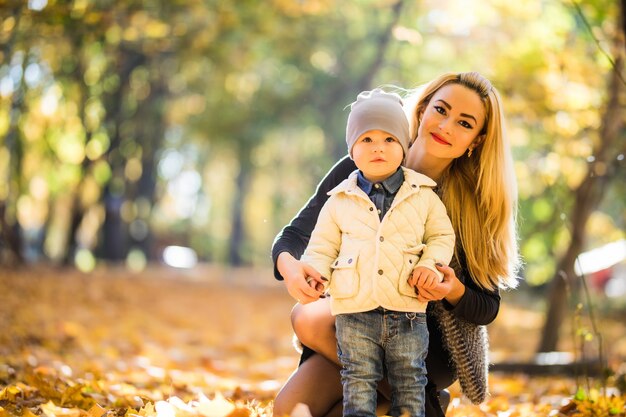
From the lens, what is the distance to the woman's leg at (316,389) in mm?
3303

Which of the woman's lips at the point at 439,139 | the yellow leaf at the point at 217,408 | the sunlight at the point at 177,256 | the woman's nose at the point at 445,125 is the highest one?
the woman's nose at the point at 445,125

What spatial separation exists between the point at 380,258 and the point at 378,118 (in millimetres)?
559

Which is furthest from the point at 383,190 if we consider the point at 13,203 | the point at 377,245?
the point at 13,203

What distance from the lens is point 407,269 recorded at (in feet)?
9.45

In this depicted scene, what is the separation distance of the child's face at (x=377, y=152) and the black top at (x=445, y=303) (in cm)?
53

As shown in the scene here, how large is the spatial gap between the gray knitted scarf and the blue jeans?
44 centimetres

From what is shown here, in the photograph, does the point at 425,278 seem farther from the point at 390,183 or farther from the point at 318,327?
the point at 318,327

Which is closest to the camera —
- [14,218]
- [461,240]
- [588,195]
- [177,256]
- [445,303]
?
[445,303]

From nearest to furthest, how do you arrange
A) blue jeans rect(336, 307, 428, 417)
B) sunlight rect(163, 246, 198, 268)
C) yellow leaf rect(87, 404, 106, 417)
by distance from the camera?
blue jeans rect(336, 307, 428, 417) < yellow leaf rect(87, 404, 106, 417) < sunlight rect(163, 246, 198, 268)

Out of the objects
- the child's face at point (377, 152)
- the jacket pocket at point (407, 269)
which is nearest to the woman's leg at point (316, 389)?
the jacket pocket at point (407, 269)

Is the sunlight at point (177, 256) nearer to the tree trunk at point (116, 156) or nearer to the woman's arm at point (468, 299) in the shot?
the tree trunk at point (116, 156)

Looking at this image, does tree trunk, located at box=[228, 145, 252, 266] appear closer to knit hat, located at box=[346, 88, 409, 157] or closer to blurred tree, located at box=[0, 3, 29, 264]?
blurred tree, located at box=[0, 3, 29, 264]

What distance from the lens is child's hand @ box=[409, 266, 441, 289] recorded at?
281 cm

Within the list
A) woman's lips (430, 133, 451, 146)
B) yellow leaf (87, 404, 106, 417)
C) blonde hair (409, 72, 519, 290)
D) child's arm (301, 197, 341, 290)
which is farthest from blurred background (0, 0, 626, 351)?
yellow leaf (87, 404, 106, 417)
